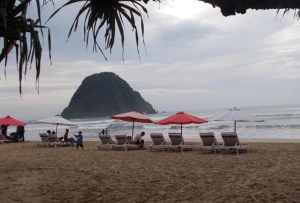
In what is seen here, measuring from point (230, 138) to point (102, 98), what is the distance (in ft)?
312

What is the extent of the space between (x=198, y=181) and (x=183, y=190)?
2.73ft

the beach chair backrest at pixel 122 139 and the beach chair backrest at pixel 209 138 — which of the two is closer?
A: the beach chair backrest at pixel 209 138

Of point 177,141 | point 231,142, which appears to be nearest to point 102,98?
point 177,141

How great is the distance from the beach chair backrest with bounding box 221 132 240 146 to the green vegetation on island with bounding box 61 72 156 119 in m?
90.8

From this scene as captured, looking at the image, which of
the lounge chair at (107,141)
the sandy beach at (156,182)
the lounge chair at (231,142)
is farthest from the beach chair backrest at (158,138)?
the sandy beach at (156,182)

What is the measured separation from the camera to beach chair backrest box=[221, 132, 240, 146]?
11.5 metres

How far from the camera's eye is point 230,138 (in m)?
11.6

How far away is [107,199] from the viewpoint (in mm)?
5195

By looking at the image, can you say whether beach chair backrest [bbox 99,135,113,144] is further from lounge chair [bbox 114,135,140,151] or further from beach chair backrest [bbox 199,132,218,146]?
beach chair backrest [bbox 199,132,218,146]

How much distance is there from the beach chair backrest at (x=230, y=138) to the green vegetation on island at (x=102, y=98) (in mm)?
90797

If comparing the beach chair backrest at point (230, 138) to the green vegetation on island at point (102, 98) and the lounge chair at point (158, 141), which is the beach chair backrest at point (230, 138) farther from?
the green vegetation on island at point (102, 98)

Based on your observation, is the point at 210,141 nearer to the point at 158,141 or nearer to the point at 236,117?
the point at 236,117

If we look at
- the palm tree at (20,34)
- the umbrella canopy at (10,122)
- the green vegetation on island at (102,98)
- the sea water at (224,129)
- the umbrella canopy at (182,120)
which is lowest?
the sea water at (224,129)

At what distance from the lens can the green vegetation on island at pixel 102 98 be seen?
10369 cm
